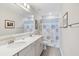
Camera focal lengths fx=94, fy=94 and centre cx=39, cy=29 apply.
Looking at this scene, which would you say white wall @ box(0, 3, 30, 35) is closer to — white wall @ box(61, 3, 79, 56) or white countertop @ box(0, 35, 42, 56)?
white countertop @ box(0, 35, 42, 56)

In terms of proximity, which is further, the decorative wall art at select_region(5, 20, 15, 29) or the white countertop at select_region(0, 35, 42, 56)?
the decorative wall art at select_region(5, 20, 15, 29)

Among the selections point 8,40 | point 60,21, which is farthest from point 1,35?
point 60,21

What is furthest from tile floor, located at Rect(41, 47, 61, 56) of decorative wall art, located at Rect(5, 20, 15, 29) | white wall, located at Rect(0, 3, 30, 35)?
decorative wall art, located at Rect(5, 20, 15, 29)

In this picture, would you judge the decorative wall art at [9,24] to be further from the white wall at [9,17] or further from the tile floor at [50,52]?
the tile floor at [50,52]

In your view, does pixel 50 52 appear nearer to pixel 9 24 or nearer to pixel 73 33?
pixel 9 24

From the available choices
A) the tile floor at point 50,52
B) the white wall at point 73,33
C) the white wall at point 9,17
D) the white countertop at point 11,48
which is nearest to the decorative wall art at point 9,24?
the white wall at point 9,17

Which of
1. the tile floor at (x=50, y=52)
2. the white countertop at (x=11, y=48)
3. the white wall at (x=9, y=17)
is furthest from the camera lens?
the tile floor at (x=50, y=52)

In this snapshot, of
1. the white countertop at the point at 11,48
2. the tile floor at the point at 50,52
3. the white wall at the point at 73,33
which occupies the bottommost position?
the tile floor at the point at 50,52

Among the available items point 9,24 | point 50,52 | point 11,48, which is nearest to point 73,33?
point 11,48

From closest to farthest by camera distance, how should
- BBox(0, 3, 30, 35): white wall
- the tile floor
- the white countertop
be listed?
the white countertop
BBox(0, 3, 30, 35): white wall
the tile floor

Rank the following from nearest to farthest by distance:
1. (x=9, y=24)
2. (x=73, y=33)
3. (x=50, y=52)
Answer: (x=73, y=33) → (x=9, y=24) → (x=50, y=52)

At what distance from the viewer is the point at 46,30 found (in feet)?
9.91

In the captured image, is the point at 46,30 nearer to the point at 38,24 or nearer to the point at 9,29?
the point at 38,24

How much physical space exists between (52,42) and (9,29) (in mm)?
1567
